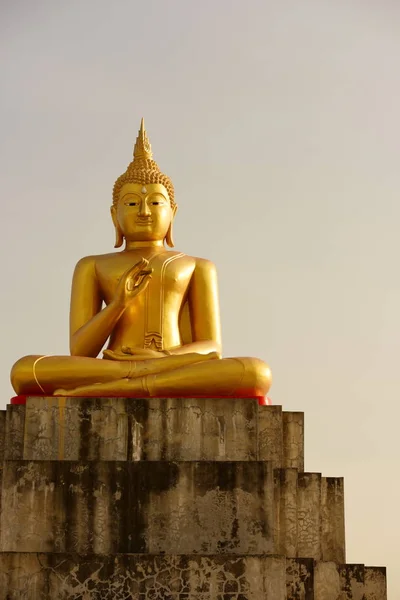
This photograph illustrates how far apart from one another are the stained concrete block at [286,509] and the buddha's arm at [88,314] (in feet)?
7.80

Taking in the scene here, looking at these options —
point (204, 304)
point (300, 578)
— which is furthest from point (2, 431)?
point (300, 578)

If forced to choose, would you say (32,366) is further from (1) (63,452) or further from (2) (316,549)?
(2) (316,549)

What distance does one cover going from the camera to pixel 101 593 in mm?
10164

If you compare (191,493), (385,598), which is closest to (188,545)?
(191,493)

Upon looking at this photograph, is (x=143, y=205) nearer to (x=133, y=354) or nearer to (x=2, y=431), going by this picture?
(x=133, y=354)

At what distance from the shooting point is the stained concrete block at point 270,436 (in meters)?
12.0

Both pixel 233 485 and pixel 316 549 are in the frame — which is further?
pixel 316 549

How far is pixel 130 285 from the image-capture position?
12.8 m

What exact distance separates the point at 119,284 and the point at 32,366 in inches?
47.4

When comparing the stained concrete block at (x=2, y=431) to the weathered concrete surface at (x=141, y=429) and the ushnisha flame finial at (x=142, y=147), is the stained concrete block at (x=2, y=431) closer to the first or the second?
the weathered concrete surface at (x=141, y=429)

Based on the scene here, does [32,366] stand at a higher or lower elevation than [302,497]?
higher

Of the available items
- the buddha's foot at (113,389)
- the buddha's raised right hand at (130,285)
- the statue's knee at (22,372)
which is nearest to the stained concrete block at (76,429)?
the buddha's foot at (113,389)

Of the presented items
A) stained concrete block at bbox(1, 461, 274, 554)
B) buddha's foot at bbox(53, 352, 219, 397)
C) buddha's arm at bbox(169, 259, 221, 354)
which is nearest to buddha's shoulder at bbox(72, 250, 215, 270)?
buddha's arm at bbox(169, 259, 221, 354)

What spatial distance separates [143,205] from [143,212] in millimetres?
112
